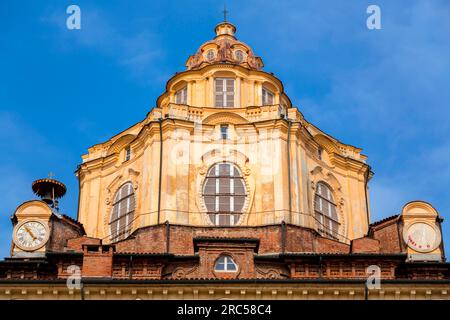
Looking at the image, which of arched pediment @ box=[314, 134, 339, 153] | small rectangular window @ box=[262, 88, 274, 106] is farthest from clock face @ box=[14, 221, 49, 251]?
arched pediment @ box=[314, 134, 339, 153]

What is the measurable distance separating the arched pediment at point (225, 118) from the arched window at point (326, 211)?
571 centimetres

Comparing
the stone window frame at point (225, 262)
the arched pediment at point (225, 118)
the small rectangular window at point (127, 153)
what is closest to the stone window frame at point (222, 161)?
the arched pediment at point (225, 118)

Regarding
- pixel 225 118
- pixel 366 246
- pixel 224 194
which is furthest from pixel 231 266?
pixel 225 118

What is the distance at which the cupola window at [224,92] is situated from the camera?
2438 inches

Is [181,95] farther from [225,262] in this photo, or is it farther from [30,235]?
[225,262]

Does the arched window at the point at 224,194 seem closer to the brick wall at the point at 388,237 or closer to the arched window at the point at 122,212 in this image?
A: the arched window at the point at 122,212

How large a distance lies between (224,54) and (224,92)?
4100 mm

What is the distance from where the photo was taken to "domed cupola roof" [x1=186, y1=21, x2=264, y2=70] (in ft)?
215

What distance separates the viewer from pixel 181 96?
6319cm

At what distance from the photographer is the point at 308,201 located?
57.4 meters

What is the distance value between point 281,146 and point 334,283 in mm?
15920
